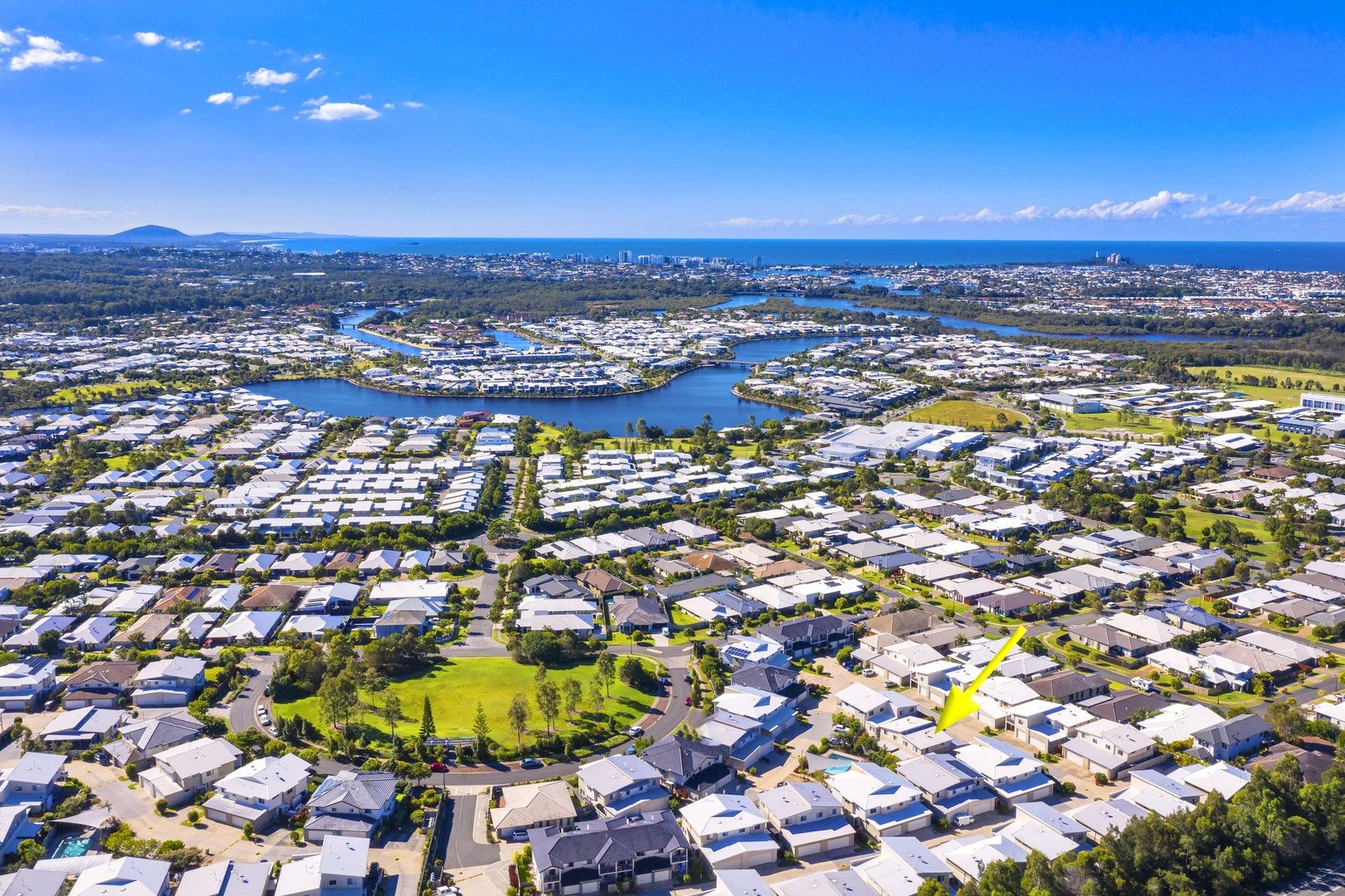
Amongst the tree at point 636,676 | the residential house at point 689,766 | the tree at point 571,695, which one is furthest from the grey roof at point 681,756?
the tree at point 636,676

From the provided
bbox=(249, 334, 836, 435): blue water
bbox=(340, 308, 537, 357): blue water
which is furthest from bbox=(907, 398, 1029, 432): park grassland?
bbox=(340, 308, 537, 357): blue water

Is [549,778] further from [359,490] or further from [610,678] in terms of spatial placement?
[359,490]

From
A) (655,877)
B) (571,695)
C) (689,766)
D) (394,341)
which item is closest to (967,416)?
(571,695)

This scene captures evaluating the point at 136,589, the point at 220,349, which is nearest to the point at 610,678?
the point at 136,589

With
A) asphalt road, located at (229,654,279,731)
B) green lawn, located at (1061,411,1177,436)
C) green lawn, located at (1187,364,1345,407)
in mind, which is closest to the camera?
asphalt road, located at (229,654,279,731)

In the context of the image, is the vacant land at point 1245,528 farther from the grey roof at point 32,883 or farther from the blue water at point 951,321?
the blue water at point 951,321

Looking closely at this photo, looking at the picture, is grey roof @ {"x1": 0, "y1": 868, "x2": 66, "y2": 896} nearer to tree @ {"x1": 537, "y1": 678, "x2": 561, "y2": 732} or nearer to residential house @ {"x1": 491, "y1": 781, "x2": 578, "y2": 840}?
residential house @ {"x1": 491, "y1": 781, "x2": 578, "y2": 840}

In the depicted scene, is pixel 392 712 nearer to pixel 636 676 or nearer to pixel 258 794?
pixel 258 794
